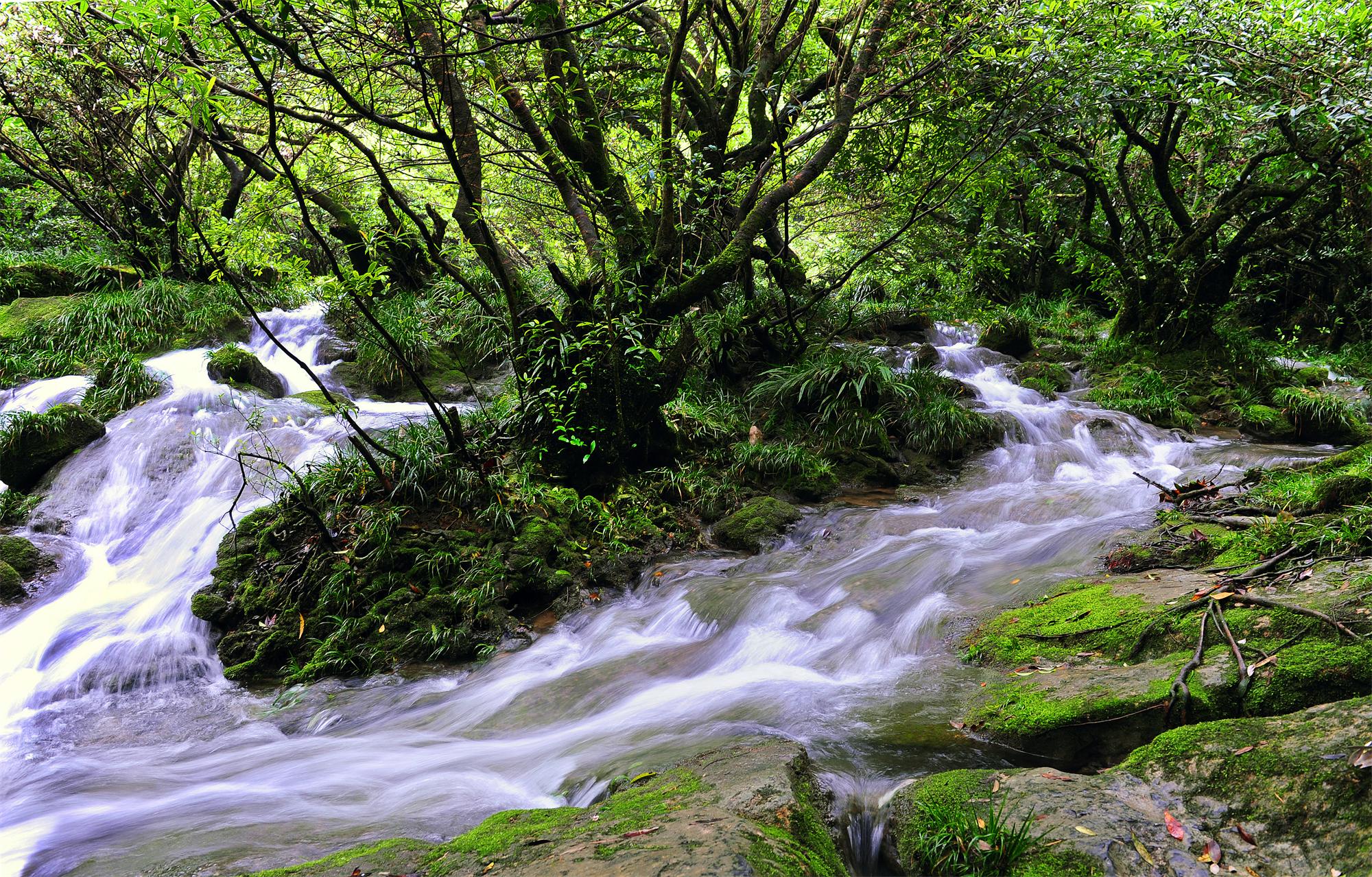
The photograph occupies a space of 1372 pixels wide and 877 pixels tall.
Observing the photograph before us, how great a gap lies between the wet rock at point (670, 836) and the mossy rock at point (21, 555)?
210 inches

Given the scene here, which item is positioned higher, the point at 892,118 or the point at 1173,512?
the point at 892,118

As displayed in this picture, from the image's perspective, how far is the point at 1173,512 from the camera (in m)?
5.06

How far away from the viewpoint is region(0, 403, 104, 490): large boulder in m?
6.80

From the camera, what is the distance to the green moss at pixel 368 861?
82.9 inches

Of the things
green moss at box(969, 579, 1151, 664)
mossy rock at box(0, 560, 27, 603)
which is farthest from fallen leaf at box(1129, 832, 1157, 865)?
mossy rock at box(0, 560, 27, 603)

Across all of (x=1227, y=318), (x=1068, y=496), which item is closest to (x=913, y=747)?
(x=1068, y=496)

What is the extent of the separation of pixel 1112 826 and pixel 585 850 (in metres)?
1.43

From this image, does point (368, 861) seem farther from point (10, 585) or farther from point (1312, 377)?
point (1312, 377)

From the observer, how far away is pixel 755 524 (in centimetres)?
647

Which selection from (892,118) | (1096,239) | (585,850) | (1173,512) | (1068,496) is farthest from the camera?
(1096,239)

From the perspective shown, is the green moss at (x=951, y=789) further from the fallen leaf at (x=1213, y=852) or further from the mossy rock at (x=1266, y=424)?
the mossy rock at (x=1266, y=424)

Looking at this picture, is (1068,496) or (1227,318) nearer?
(1068,496)

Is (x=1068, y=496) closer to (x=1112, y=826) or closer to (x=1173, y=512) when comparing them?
(x=1173, y=512)

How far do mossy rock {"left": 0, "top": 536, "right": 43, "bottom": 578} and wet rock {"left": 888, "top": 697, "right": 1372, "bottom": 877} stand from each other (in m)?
6.79
